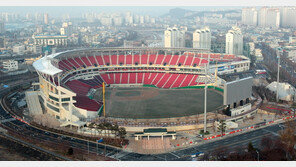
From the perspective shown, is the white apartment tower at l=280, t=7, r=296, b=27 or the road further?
the white apartment tower at l=280, t=7, r=296, b=27

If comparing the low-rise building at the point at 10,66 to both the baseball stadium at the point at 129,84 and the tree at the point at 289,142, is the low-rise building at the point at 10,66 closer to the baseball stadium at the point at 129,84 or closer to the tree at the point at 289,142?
the baseball stadium at the point at 129,84

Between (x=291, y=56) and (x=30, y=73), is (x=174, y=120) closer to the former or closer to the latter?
(x=30, y=73)

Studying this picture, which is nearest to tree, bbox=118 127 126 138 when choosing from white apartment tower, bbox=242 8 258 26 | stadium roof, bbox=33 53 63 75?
stadium roof, bbox=33 53 63 75

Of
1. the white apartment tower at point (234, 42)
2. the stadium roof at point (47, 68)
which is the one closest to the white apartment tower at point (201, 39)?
the white apartment tower at point (234, 42)

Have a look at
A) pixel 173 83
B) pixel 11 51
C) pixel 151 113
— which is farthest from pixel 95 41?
pixel 151 113

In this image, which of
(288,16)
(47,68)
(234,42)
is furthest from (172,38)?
(288,16)

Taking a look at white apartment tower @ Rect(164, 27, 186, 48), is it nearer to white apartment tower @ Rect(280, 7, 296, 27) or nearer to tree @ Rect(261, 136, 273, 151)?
tree @ Rect(261, 136, 273, 151)
